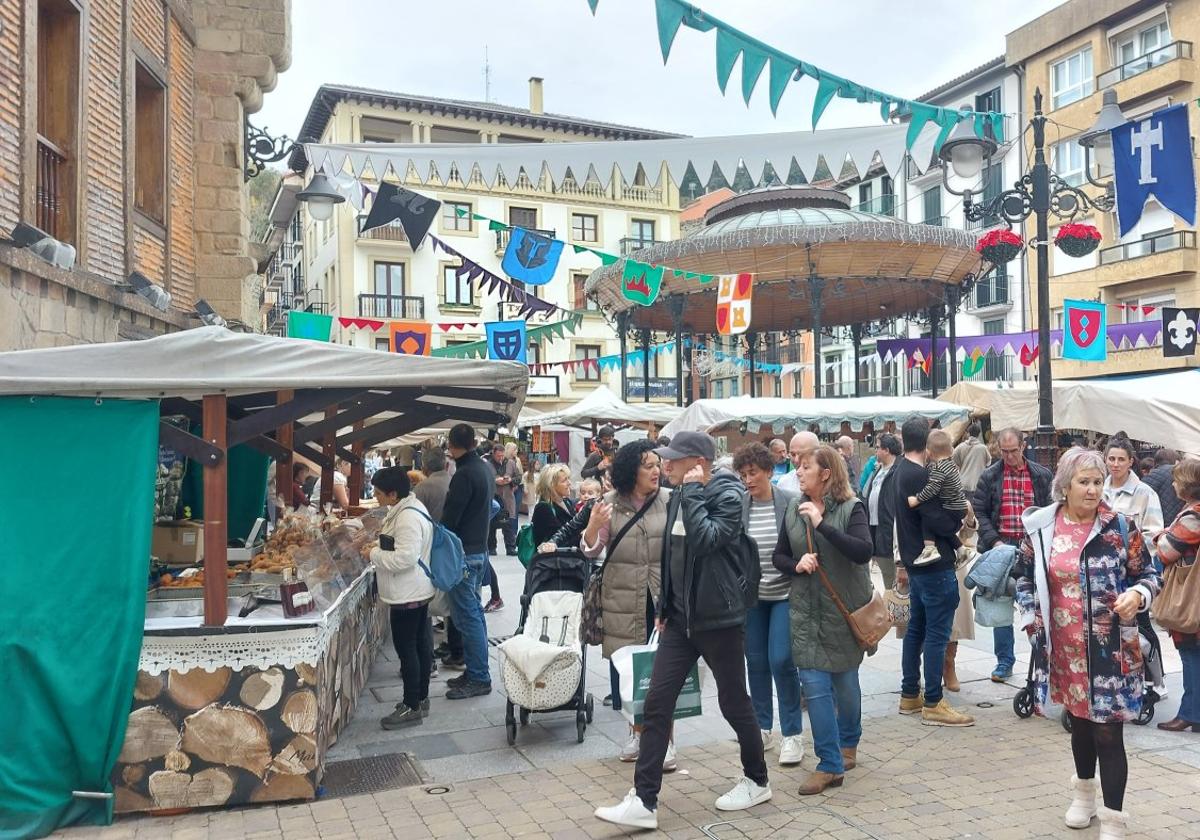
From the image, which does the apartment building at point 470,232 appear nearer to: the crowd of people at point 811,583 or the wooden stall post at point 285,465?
the wooden stall post at point 285,465

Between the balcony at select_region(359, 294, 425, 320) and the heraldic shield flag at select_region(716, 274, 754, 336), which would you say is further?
the balcony at select_region(359, 294, 425, 320)

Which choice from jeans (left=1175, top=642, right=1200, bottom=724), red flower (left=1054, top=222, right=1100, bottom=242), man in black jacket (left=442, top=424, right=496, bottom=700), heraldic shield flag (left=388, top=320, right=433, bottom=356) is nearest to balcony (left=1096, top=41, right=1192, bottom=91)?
red flower (left=1054, top=222, right=1100, bottom=242)

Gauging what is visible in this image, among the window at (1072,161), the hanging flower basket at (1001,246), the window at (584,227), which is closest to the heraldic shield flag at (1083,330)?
the hanging flower basket at (1001,246)

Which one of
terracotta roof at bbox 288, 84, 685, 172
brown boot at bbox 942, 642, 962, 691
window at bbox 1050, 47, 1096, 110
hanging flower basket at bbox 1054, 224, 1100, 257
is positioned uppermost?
terracotta roof at bbox 288, 84, 685, 172

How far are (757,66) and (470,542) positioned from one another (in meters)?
4.27

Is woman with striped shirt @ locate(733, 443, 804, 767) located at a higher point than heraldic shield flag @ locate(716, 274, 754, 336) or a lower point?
lower

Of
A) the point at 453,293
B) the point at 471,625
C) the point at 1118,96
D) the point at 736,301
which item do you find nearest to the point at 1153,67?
the point at 1118,96

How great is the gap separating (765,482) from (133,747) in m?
3.37

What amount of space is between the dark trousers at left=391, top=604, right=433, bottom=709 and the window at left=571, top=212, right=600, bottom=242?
40.4 m

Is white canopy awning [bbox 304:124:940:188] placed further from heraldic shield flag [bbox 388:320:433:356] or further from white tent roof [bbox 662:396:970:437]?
heraldic shield flag [bbox 388:320:433:356]

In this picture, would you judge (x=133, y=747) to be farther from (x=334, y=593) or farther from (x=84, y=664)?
(x=334, y=593)

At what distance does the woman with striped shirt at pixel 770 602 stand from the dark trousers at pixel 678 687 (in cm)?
59

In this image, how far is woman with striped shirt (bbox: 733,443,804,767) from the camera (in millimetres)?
5133

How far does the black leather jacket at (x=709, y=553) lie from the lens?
4355mm
